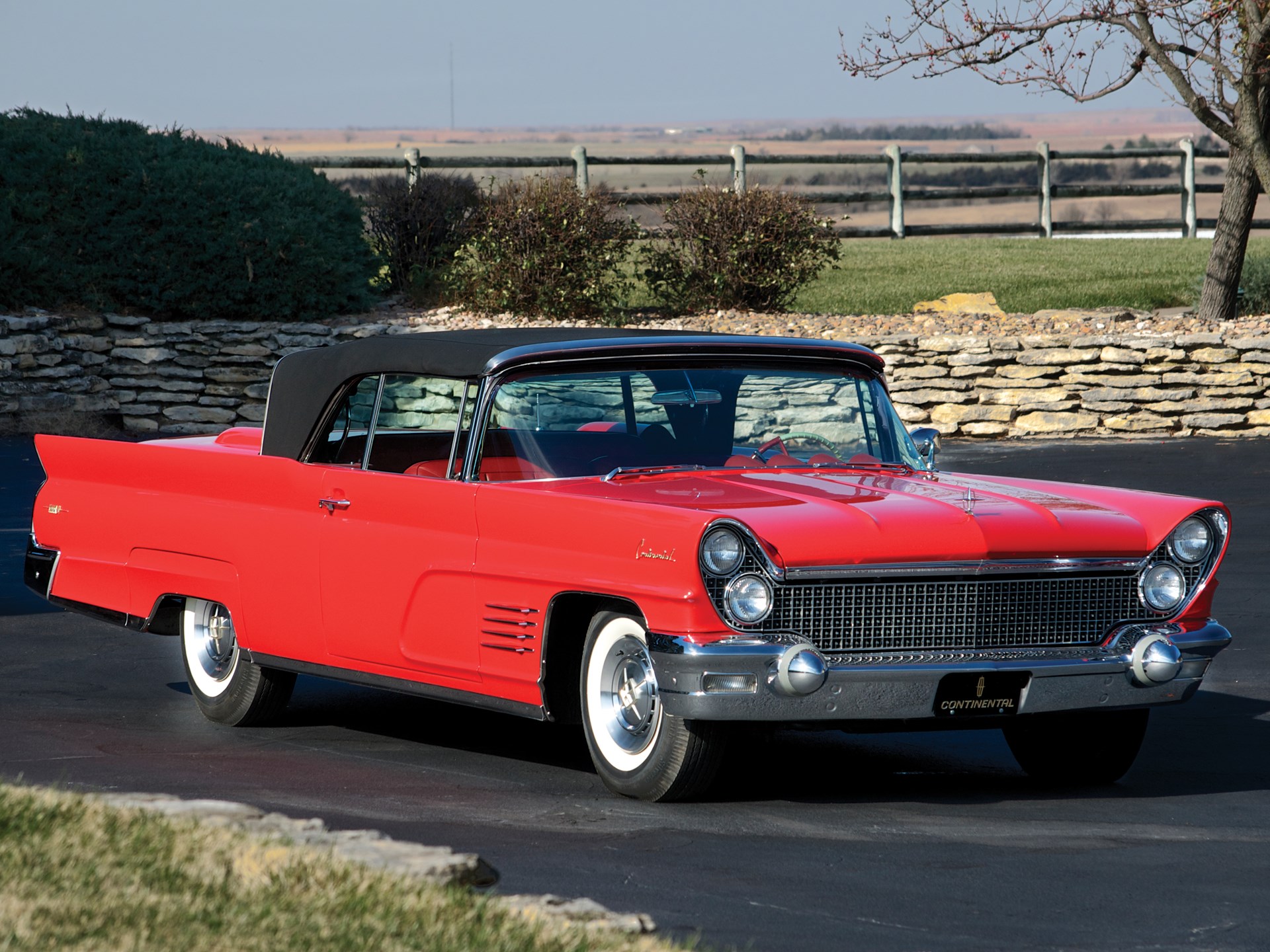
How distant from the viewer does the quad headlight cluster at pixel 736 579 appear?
568 cm

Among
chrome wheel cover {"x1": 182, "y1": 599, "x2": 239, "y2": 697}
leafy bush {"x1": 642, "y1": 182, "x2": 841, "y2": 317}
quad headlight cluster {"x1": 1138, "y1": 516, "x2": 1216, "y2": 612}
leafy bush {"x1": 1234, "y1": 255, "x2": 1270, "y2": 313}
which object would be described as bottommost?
chrome wheel cover {"x1": 182, "y1": 599, "x2": 239, "y2": 697}

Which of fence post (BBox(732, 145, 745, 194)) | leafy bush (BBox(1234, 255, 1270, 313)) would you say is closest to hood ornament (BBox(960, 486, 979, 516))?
leafy bush (BBox(1234, 255, 1270, 313))

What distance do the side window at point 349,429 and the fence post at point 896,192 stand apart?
84.2 feet

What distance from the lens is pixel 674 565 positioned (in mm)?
5688

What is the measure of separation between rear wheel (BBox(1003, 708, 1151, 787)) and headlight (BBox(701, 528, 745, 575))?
150 cm

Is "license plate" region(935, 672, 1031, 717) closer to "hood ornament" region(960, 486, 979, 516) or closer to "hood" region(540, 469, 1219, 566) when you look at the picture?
"hood" region(540, 469, 1219, 566)

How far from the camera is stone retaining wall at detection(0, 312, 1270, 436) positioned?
18562mm

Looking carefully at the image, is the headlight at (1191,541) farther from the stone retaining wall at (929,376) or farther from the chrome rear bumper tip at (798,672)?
the stone retaining wall at (929,376)

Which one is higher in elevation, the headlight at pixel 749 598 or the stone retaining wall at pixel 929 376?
the stone retaining wall at pixel 929 376

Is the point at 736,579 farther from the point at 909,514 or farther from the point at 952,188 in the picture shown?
the point at 952,188

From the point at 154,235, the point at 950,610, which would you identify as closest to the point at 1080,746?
the point at 950,610

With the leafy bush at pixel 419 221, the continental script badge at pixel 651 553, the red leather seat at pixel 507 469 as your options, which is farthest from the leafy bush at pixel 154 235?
the continental script badge at pixel 651 553

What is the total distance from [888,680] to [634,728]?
0.89 m

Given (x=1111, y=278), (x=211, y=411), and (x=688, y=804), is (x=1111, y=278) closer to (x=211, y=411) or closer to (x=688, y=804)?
(x=211, y=411)
